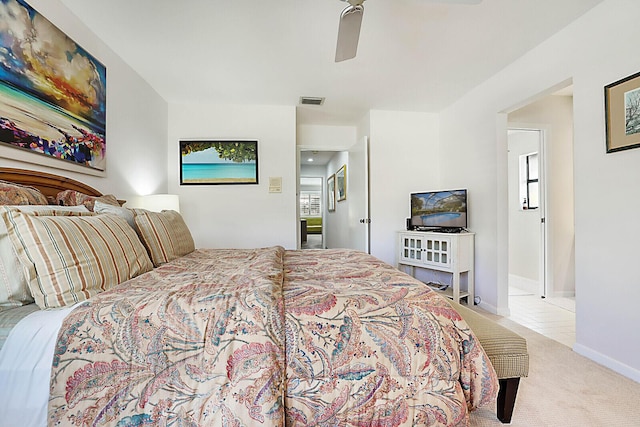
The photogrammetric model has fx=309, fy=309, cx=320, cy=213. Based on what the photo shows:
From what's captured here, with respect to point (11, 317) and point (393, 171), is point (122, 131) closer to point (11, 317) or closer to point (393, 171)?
point (11, 317)

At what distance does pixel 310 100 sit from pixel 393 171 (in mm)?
1412

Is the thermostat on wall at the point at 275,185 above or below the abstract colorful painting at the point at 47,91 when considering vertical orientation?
below

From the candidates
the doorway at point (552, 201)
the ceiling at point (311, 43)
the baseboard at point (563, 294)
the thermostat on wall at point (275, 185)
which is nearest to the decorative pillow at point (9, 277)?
the ceiling at point (311, 43)

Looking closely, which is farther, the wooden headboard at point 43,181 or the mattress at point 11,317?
the wooden headboard at point 43,181

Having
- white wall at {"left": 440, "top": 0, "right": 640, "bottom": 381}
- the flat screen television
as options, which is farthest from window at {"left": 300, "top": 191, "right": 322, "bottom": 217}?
white wall at {"left": 440, "top": 0, "right": 640, "bottom": 381}

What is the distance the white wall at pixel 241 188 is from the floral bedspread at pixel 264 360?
267cm

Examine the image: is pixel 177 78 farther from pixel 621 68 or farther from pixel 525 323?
pixel 525 323

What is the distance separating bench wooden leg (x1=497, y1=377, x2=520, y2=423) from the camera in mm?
1408

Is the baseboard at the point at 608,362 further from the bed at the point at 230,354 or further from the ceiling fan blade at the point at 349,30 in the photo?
the ceiling fan blade at the point at 349,30

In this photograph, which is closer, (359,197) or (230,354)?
(230,354)

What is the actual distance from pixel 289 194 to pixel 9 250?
2.93m

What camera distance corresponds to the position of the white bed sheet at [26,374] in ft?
3.27

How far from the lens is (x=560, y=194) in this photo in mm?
3770

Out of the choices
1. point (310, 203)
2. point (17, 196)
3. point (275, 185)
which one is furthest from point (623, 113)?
point (310, 203)
